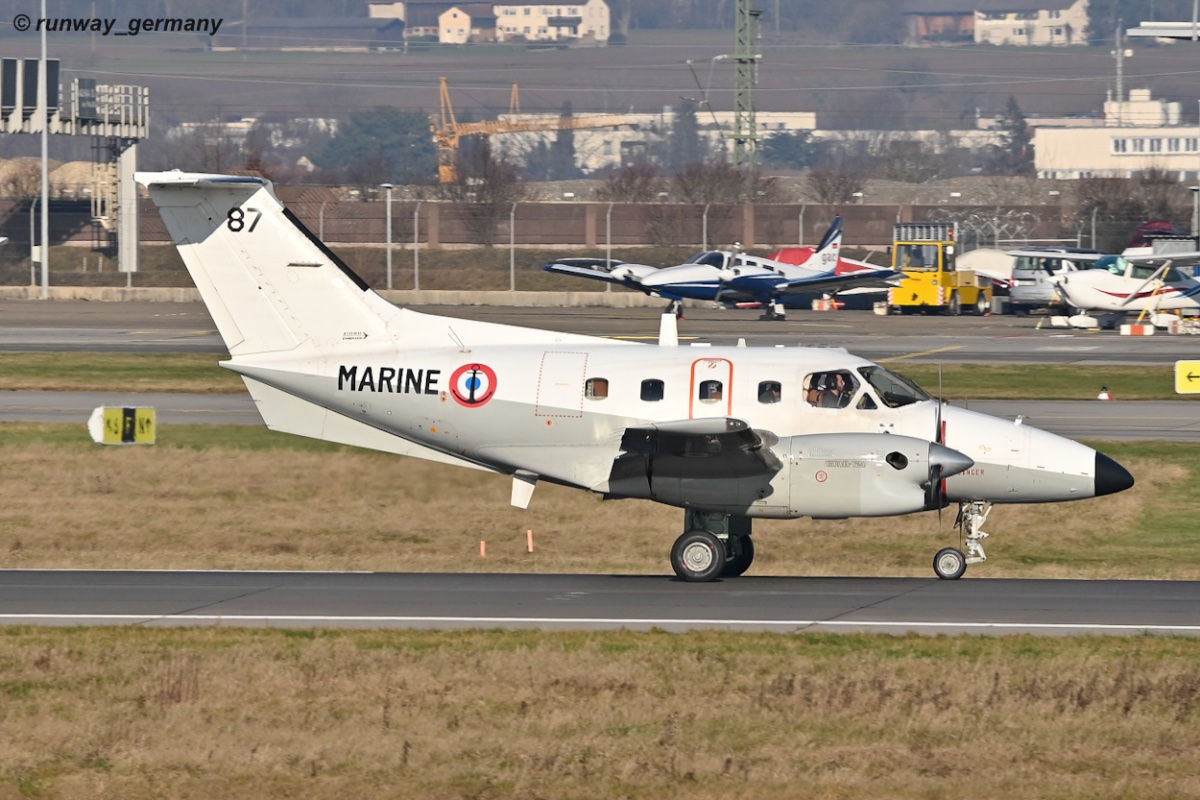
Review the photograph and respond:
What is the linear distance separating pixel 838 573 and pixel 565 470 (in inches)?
174

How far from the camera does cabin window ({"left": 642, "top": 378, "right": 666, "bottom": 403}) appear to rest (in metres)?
22.2

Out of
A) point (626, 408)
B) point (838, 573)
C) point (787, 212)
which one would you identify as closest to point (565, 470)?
point (626, 408)

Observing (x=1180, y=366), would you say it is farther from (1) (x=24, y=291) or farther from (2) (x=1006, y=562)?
(1) (x=24, y=291)

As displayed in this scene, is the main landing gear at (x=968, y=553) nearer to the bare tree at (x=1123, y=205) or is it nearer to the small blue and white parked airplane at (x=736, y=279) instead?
the small blue and white parked airplane at (x=736, y=279)

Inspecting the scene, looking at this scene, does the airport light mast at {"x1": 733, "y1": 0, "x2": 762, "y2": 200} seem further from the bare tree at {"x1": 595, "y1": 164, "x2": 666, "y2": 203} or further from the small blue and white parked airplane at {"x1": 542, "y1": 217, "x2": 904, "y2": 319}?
the small blue and white parked airplane at {"x1": 542, "y1": 217, "x2": 904, "y2": 319}

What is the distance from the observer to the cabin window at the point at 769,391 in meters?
22.0

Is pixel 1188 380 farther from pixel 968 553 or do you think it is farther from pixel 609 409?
pixel 609 409

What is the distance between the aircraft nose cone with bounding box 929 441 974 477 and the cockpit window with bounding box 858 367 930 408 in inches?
41.9

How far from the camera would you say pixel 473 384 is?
74.8 ft

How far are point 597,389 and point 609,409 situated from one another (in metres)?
0.33

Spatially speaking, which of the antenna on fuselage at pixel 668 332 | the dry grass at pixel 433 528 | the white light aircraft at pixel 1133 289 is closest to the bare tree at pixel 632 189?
the white light aircraft at pixel 1133 289

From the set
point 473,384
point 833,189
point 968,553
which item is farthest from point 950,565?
point 833,189

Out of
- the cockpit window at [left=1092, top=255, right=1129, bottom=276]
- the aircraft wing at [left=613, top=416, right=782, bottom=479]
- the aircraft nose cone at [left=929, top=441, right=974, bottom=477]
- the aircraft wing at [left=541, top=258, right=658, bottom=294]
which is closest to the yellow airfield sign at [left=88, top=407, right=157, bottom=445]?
the aircraft wing at [left=613, top=416, right=782, bottom=479]

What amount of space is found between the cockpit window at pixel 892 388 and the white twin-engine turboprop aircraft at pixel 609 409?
31mm
